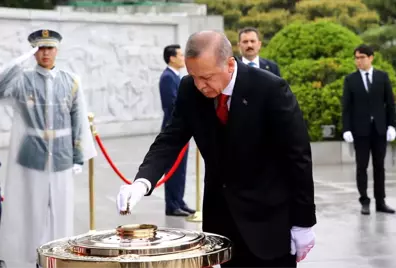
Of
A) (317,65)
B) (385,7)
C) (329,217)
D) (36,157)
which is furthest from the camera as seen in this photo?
(385,7)

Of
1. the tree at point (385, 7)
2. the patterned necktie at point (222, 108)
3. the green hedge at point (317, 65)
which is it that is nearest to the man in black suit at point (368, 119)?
the green hedge at point (317, 65)

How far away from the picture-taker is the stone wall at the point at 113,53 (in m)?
14.2

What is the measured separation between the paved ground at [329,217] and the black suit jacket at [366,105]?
874 millimetres

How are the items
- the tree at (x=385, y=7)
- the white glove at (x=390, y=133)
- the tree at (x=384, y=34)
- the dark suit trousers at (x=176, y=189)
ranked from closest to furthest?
1. the dark suit trousers at (x=176, y=189)
2. the white glove at (x=390, y=133)
3. the tree at (x=385, y=7)
4. the tree at (x=384, y=34)

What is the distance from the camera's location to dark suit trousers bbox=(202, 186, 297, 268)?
11.8 ft

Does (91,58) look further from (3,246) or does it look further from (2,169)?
(3,246)

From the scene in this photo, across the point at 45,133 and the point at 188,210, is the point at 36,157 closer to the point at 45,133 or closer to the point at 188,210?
the point at 45,133

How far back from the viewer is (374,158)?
8.50 meters

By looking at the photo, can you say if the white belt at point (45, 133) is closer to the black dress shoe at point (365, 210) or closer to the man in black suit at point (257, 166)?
the man in black suit at point (257, 166)

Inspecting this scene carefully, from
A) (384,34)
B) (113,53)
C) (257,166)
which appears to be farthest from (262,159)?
(384,34)

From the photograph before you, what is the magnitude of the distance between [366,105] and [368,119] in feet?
0.54

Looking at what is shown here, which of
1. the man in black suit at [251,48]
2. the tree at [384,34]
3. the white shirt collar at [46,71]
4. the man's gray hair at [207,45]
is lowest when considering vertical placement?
the man's gray hair at [207,45]

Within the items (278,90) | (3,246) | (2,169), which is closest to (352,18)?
(2,169)

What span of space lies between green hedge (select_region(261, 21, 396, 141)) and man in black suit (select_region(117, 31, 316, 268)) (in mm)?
8504
